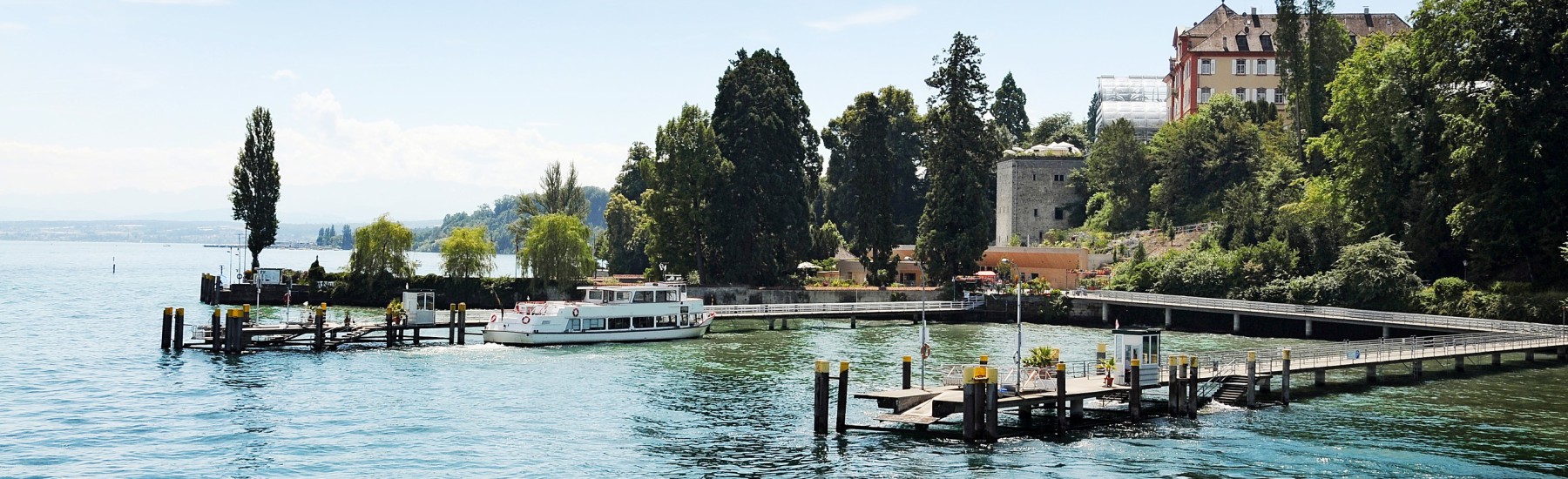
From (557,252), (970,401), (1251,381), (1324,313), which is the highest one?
(557,252)

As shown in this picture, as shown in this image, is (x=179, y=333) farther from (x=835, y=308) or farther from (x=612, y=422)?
(x=835, y=308)

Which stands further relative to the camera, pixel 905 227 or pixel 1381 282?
pixel 905 227

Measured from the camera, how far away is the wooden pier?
2549 inches

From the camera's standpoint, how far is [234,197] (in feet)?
353

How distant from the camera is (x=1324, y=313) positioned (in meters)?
79.8

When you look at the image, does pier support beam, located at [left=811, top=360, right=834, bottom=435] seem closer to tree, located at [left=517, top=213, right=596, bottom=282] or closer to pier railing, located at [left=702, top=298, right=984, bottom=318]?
pier railing, located at [left=702, top=298, right=984, bottom=318]

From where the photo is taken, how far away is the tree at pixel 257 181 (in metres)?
107

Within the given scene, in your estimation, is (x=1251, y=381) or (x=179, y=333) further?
(x=179, y=333)

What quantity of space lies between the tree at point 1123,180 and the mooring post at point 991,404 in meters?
82.5

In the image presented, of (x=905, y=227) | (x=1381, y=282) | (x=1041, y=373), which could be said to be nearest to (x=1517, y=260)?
(x=1381, y=282)

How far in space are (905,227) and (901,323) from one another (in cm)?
4827

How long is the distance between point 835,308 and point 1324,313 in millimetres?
30403

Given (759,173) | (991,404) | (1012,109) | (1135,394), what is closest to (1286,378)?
(1135,394)

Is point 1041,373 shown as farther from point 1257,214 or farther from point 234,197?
point 234,197
